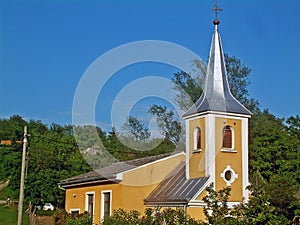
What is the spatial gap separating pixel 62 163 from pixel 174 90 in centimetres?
1116

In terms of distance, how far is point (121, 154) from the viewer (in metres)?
40.8

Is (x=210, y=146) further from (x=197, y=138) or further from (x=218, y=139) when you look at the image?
(x=197, y=138)

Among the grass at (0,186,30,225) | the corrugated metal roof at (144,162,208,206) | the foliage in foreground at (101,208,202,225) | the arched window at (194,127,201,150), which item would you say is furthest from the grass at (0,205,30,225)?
the foliage in foreground at (101,208,202,225)

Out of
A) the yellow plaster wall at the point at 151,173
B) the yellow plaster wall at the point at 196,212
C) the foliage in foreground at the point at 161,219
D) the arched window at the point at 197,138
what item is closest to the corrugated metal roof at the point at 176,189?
the yellow plaster wall at the point at 151,173

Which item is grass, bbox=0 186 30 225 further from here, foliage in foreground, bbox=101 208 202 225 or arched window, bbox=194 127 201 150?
foliage in foreground, bbox=101 208 202 225

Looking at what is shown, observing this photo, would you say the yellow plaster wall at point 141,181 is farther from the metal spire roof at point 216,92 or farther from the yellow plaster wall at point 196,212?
the yellow plaster wall at point 196,212

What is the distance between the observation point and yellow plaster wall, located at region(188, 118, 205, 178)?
24.3 metres

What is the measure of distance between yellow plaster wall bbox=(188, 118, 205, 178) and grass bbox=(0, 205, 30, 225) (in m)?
14.3

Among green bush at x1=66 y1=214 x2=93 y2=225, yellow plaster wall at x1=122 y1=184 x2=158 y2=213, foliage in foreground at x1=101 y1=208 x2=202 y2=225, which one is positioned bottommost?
green bush at x1=66 y1=214 x2=93 y2=225

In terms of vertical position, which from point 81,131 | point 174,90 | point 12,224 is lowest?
point 12,224

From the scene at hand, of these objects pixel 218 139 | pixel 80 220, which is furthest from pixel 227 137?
pixel 80 220

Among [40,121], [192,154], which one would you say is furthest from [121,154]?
[40,121]

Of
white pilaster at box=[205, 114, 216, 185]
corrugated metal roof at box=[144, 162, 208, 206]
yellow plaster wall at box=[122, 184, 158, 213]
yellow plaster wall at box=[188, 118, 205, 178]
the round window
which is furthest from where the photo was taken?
yellow plaster wall at box=[122, 184, 158, 213]

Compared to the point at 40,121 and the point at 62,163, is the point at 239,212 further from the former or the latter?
the point at 40,121
